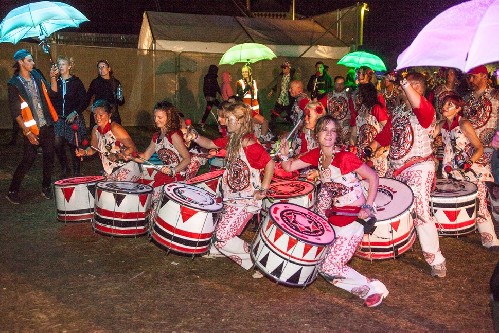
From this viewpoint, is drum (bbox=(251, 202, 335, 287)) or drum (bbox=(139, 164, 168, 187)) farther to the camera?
drum (bbox=(139, 164, 168, 187))

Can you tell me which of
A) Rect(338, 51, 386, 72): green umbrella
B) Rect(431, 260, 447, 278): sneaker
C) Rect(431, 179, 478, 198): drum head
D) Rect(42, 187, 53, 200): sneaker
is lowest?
Rect(431, 260, 447, 278): sneaker

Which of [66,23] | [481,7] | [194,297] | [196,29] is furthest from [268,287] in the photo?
[196,29]

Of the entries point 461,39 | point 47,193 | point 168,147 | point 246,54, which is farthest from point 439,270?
point 246,54

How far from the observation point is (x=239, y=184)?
17.4 ft

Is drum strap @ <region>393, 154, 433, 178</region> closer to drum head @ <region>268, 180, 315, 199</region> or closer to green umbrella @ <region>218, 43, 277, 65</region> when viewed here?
drum head @ <region>268, 180, 315, 199</region>

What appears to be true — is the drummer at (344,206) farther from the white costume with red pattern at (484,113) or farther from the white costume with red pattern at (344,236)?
the white costume with red pattern at (484,113)

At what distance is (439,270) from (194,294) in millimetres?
2241

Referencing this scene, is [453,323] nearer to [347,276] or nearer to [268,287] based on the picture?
[347,276]

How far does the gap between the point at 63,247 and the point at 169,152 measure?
1467 millimetres

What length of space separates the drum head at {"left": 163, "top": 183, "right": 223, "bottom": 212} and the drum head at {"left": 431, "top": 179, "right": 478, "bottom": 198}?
2298 mm

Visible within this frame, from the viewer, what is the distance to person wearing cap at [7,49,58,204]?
752 cm

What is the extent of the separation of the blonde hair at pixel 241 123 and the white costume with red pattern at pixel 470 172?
7.34ft

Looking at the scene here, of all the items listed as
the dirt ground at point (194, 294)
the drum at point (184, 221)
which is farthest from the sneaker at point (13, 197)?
the drum at point (184, 221)

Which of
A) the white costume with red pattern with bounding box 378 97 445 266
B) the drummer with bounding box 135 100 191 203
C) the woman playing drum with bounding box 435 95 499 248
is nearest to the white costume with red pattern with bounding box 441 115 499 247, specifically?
the woman playing drum with bounding box 435 95 499 248
